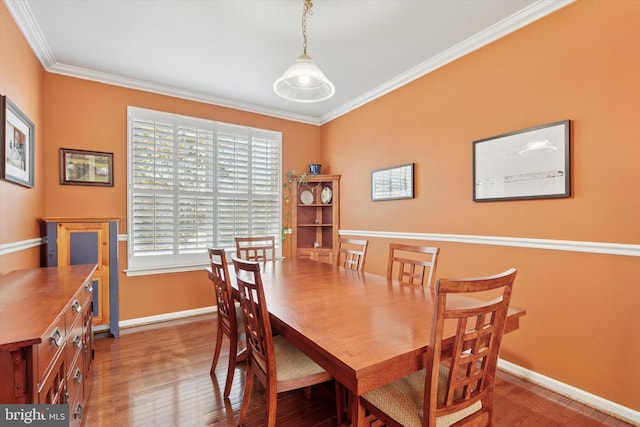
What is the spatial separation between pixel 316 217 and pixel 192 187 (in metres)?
1.88

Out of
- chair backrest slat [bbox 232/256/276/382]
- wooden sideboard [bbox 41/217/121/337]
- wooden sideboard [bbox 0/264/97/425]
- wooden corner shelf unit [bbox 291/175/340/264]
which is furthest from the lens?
wooden corner shelf unit [bbox 291/175/340/264]

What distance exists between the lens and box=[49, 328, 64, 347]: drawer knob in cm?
121

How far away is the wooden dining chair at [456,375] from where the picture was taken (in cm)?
104

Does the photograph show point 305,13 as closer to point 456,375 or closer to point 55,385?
point 456,375

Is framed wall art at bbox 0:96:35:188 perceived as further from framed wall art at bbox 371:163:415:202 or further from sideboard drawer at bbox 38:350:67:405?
framed wall art at bbox 371:163:415:202

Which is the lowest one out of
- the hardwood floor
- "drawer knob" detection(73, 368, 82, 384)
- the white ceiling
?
the hardwood floor

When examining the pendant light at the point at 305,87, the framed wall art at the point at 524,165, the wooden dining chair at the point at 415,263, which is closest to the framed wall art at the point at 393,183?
the framed wall art at the point at 524,165

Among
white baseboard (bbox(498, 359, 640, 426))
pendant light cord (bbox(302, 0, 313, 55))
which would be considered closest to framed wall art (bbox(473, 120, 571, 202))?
white baseboard (bbox(498, 359, 640, 426))

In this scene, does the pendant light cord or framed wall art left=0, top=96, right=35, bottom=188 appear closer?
framed wall art left=0, top=96, right=35, bottom=188

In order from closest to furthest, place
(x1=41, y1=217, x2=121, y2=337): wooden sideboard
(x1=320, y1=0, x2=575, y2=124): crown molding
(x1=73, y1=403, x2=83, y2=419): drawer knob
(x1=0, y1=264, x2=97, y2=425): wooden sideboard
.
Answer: (x1=0, y1=264, x2=97, y2=425): wooden sideboard → (x1=73, y1=403, x2=83, y2=419): drawer knob → (x1=320, y1=0, x2=575, y2=124): crown molding → (x1=41, y1=217, x2=121, y2=337): wooden sideboard

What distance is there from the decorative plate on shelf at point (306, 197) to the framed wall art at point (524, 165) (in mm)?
2499

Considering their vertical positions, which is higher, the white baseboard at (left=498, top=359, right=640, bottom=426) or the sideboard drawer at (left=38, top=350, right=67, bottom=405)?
the sideboard drawer at (left=38, top=350, right=67, bottom=405)

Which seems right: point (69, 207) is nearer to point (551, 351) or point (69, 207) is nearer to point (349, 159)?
point (349, 159)

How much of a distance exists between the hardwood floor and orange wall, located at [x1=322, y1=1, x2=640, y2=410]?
0.87 feet
